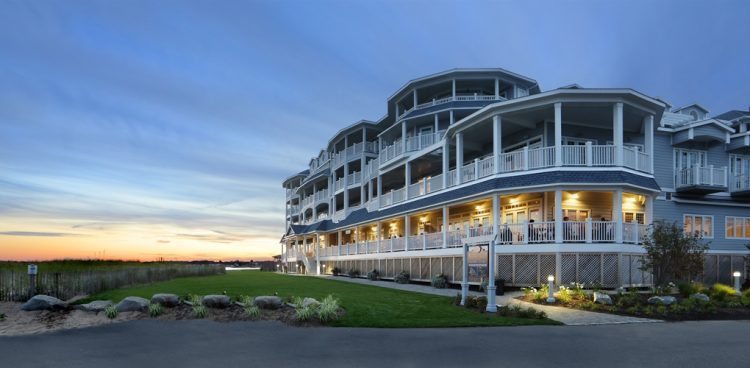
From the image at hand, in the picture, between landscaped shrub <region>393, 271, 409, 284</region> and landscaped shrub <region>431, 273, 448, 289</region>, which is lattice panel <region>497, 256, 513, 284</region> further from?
landscaped shrub <region>393, 271, 409, 284</region>

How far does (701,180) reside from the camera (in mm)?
26484

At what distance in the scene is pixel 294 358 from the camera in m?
8.57

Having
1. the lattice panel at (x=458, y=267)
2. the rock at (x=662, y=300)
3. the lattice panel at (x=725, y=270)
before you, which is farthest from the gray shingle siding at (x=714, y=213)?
the rock at (x=662, y=300)

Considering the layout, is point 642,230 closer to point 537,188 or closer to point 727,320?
point 537,188

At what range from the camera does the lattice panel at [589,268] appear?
20.5 meters

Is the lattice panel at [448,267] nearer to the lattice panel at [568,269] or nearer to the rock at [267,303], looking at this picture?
the lattice panel at [568,269]

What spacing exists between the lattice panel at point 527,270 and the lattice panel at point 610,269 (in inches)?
106

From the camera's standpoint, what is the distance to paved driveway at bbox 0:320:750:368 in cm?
838

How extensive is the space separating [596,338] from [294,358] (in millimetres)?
6556

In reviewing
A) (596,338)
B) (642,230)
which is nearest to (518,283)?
(642,230)

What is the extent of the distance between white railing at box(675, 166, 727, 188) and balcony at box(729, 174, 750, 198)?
2311 millimetres

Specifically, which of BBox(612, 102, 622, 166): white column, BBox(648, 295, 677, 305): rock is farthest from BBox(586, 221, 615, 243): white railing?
BBox(648, 295, 677, 305): rock

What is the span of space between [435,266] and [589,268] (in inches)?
352

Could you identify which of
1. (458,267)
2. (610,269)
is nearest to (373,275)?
(458,267)
